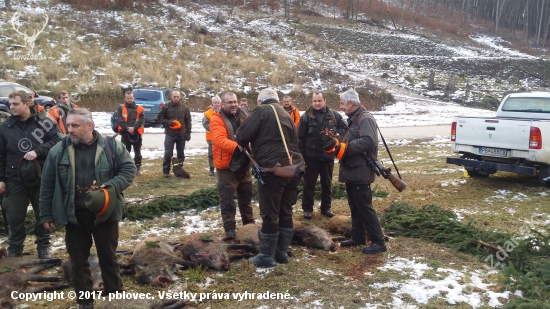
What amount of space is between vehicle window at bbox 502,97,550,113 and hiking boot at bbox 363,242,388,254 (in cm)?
681

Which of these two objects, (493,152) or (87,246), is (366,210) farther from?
(493,152)

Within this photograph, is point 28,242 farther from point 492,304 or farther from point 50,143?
point 492,304

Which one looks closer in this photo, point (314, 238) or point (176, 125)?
point (314, 238)

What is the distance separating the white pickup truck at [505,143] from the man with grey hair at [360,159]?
4.50 meters

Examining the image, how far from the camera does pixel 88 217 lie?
149 inches

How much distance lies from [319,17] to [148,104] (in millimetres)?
41491

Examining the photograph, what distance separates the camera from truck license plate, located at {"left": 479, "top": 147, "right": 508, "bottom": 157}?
8.69 metres

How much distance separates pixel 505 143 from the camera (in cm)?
861

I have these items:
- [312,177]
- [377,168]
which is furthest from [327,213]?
[377,168]

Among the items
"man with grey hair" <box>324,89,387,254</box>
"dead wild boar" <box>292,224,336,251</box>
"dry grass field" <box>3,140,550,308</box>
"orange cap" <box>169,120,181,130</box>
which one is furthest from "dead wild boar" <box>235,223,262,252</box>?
"orange cap" <box>169,120,181,130</box>

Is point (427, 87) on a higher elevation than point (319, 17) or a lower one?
lower

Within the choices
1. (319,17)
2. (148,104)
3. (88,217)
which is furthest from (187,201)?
(319,17)

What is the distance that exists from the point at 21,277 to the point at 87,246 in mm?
828

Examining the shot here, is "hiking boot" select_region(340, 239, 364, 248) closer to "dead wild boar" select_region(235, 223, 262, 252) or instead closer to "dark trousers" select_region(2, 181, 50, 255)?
"dead wild boar" select_region(235, 223, 262, 252)
